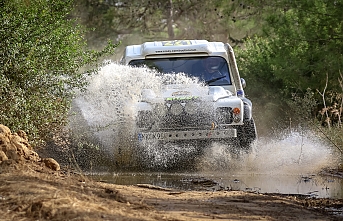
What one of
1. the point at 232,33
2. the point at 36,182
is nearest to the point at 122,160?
the point at 36,182

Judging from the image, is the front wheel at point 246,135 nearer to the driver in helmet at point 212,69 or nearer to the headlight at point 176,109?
the headlight at point 176,109

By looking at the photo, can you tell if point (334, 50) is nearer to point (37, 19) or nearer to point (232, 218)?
point (37, 19)

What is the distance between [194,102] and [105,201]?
16.1ft

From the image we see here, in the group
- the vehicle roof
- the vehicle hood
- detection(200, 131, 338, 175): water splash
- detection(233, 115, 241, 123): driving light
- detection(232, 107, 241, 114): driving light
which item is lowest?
detection(200, 131, 338, 175): water splash

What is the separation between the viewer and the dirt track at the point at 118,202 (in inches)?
201

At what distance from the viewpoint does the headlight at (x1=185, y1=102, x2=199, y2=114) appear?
1048 centimetres

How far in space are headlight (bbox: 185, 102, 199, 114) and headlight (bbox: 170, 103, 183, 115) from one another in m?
0.09

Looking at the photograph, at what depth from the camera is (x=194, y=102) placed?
10500 millimetres

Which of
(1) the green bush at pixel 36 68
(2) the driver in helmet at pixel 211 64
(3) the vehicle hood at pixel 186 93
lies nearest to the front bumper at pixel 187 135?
(3) the vehicle hood at pixel 186 93

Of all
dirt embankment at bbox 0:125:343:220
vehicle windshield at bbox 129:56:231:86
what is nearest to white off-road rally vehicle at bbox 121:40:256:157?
vehicle windshield at bbox 129:56:231:86

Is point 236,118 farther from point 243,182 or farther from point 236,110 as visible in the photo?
point 243,182

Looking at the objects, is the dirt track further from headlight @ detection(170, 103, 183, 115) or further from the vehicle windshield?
the vehicle windshield

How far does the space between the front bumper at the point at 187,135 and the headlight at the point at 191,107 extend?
12.7 inches

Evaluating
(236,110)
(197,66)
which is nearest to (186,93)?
(236,110)
